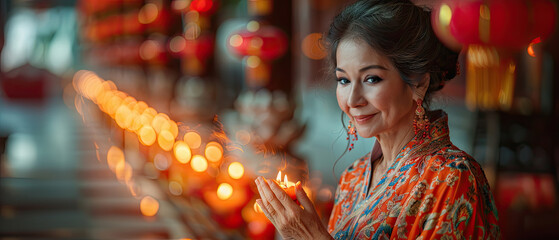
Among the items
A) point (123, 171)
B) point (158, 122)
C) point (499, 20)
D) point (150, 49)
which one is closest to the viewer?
point (499, 20)

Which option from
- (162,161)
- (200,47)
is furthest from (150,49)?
(162,161)

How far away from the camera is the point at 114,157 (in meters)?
6.37

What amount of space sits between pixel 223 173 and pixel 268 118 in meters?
2.10

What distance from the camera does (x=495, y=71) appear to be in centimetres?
244

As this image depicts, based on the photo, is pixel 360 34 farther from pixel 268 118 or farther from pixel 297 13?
pixel 297 13

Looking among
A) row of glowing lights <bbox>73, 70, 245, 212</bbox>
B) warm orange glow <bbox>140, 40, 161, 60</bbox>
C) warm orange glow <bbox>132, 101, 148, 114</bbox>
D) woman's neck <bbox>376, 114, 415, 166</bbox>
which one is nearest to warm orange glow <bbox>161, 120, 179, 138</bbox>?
row of glowing lights <bbox>73, 70, 245, 212</bbox>

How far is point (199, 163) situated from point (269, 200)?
7.03ft

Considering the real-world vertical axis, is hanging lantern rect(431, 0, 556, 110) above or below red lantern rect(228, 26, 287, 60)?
below

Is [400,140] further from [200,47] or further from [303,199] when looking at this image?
[200,47]

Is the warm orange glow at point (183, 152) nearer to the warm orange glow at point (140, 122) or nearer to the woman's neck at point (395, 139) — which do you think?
the warm orange glow at point (140, 122)

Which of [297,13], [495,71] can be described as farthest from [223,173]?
[297,13]

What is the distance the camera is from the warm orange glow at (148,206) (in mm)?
4762

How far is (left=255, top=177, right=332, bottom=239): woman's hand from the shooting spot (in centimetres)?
117

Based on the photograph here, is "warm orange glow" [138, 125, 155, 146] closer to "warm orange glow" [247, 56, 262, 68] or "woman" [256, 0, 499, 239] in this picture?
"warm orange glow" [247, 56, 262, 68]
